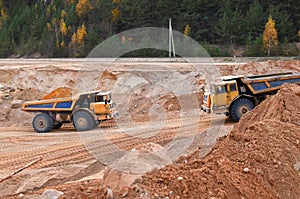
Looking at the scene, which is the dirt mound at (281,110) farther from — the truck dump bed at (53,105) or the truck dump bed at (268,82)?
the truck dump bed at (53,105)

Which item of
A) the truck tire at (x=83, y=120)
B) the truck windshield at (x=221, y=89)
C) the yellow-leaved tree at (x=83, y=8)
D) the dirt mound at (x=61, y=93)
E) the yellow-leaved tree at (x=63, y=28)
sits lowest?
the truck tire at (x=83, y=120)

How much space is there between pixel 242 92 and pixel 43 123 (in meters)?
7.11

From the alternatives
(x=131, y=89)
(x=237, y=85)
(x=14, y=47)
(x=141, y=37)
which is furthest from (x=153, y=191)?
(x=14, y=47)

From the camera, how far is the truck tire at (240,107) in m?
13.8

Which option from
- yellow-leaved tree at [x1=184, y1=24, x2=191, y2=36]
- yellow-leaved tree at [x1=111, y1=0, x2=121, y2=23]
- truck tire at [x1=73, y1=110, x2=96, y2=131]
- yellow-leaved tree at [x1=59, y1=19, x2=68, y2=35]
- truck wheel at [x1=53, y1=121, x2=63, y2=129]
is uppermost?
yellow-leaved tree at [x1=111, y1=0, x2=121, y2=23]

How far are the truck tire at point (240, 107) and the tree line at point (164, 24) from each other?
63.6 feet

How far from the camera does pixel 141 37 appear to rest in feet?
98.3

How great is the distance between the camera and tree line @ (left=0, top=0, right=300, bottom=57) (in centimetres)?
3603

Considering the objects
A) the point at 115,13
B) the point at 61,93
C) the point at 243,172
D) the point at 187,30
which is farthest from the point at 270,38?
the point at 243,172

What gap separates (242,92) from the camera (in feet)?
46.0

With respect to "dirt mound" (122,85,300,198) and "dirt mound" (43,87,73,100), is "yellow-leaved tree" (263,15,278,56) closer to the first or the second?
"dirt mound" (43,87,73,100)

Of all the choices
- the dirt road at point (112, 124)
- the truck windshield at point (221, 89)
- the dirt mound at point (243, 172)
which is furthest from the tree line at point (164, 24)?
the dirt mound at point (243, 172)

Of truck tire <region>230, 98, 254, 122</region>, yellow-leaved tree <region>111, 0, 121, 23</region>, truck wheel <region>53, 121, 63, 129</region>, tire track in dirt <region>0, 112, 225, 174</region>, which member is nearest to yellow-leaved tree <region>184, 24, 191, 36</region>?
yellow-leaved tree <region>111, 0, 121, 23</region>

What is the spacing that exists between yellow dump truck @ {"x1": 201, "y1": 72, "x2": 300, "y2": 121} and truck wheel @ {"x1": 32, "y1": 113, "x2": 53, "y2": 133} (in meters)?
5.82
